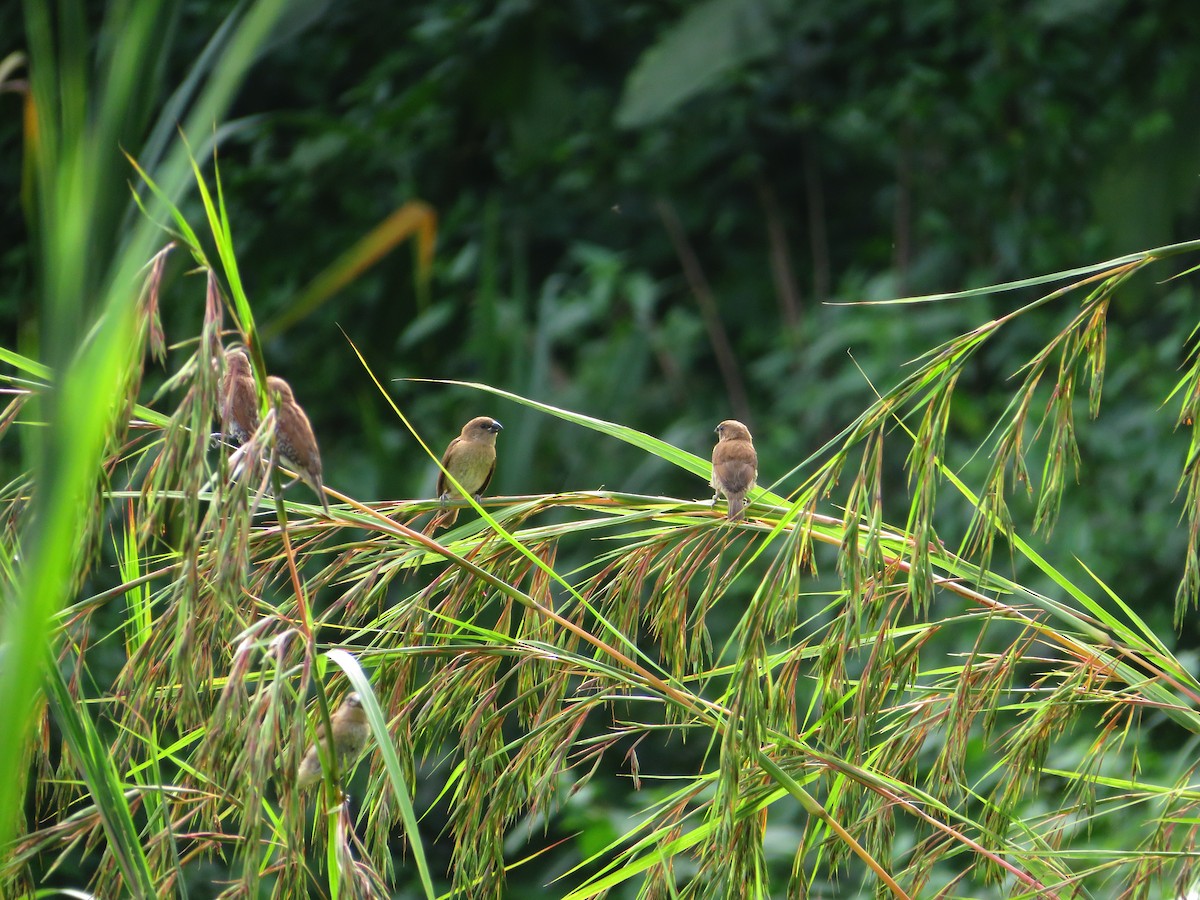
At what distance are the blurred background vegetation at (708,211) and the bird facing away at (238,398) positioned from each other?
3.21 meters

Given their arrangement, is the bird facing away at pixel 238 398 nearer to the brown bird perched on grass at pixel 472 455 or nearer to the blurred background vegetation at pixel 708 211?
the brown bird perched on grass at pixel 472 455

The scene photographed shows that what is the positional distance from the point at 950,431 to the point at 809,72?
6.78 ft

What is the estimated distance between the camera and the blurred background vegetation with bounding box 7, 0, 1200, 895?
530cm

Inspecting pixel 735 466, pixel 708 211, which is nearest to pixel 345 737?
pixel 735 466

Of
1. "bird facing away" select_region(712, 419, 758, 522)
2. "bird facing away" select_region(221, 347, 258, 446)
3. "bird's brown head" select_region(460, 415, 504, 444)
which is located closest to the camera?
"bird facing away" select_region(221, 347, 258, 446)

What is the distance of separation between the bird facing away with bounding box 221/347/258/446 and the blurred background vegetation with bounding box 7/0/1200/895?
3.21m

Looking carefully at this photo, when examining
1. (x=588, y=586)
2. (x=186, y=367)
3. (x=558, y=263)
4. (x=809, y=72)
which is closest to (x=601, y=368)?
(x=558, y=263)

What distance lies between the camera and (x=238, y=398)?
151 centimetres

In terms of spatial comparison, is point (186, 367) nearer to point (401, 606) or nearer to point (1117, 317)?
point (401, 606)

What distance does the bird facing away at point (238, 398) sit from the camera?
53.3 inches

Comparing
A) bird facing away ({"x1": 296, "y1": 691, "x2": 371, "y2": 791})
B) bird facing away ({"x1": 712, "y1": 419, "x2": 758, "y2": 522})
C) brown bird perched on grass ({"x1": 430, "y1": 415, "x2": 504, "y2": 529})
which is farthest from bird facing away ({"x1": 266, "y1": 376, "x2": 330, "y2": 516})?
brown bird perched on grass ({"x1": 430, "y1": 415, "x2": 504, "y2": 529})

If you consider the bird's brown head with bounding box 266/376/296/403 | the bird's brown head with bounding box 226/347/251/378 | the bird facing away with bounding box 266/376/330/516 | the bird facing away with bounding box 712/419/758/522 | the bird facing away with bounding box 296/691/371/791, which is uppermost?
the bird's brown head with bounding box 226/347/251/378

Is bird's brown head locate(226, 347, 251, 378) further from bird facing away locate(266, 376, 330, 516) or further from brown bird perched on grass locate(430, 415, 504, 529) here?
brown bird perched on grass locate(430, 415, 504, 529)

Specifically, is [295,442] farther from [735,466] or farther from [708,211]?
[708,211]
